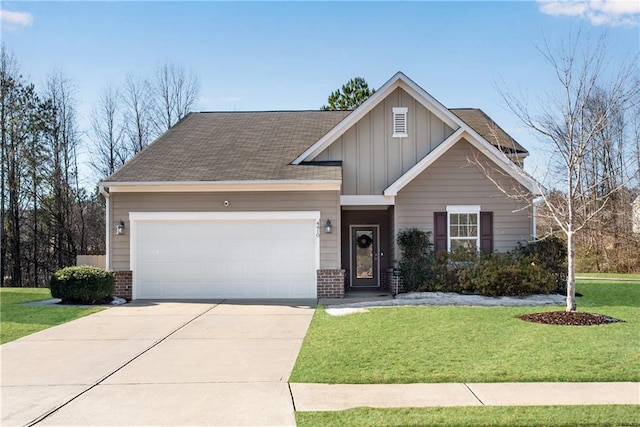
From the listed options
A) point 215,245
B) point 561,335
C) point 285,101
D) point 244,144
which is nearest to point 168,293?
point 215,245

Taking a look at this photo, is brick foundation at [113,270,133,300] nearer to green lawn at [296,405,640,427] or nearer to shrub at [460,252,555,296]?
shrub at [460,252,555,296]

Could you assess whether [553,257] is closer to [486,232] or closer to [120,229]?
[486,232]

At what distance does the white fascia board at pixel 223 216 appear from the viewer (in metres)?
16.2

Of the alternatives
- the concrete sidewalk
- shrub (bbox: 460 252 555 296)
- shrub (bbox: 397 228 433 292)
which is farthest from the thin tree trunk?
shrub (bbox: 397 228 433 292)

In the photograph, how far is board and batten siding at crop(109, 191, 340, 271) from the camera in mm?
16188

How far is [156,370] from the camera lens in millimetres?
8281

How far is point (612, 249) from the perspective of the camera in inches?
1190

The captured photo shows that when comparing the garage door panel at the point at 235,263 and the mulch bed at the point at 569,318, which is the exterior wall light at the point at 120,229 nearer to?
the garage door panel at the point at 235,263

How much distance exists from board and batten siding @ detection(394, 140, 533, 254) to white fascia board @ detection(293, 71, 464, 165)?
1.08m

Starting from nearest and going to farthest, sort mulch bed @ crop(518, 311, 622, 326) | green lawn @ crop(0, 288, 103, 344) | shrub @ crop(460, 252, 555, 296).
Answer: mulch bed @ crop(518, 311, 622, 326)
green lawn @ crop(0, 288, 103, 344)
shrub @ crop(460, 252, 555, 296)

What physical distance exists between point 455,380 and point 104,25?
1265cm

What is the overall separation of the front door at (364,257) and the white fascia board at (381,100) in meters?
3.68

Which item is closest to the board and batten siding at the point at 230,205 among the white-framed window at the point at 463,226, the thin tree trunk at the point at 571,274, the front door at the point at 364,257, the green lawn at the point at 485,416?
the white-framed window at the point at 463,226

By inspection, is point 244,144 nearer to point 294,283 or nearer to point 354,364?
point 294,283
